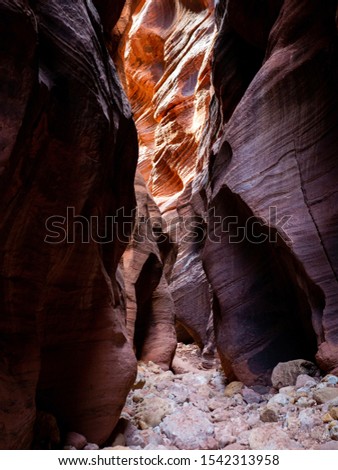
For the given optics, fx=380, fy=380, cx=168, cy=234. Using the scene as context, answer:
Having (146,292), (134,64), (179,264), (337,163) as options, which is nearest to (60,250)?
(337,163)

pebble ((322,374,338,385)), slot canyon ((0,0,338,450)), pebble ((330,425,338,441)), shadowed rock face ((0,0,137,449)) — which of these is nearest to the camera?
shadowed rock face ((0,0,137,449))

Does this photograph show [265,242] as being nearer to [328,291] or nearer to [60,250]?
[328,291]

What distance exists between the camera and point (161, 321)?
11477mm

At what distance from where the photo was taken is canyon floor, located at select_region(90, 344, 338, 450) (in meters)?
3.63

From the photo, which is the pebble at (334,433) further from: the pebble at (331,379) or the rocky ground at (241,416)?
the pebble at (331,379)

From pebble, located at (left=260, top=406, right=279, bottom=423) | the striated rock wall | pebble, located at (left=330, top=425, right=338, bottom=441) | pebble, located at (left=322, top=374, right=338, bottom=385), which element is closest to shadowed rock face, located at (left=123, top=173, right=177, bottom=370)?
the striated rock wall

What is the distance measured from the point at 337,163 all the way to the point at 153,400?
14.3 ft

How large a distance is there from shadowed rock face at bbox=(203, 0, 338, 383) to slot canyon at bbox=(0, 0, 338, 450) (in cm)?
3

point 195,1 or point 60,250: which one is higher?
point 195,1

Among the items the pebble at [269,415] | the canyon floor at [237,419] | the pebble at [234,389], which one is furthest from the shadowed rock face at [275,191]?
A: the pebble at [269,415]

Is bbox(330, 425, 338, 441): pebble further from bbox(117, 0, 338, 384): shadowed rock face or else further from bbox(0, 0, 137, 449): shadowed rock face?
bbox(0, 0, 137, 449): shadowed rock face

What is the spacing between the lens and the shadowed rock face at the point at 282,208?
5.62m

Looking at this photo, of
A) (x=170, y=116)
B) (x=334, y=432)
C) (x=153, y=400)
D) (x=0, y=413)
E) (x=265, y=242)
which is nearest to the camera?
(x=0, y=413)

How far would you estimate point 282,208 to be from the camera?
6.09 metres
